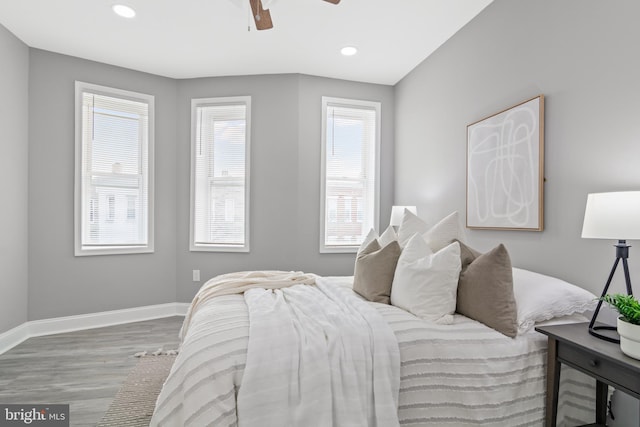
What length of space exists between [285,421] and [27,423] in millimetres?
1570

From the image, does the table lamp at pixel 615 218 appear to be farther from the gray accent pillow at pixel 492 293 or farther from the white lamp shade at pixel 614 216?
the gray accent pillow at pixel 492 293

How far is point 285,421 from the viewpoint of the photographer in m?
1.35

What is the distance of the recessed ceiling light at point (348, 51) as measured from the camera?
336 centimetres

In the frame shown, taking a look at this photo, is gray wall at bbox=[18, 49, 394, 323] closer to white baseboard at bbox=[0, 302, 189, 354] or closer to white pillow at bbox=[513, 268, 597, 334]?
white baseboard at bbox=[0, 302, 189, 354]

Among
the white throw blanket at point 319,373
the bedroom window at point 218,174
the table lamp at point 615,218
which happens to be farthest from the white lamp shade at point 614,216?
the bedroom window at point 218,174

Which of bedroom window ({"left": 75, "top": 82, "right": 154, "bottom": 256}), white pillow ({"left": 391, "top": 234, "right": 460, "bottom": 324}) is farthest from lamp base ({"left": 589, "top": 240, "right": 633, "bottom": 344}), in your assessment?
bedroom window ({"left": 75, "top": 82, "right": 154, "bottom": 256})

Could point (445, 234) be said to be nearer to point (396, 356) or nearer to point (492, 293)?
point (492, 293)

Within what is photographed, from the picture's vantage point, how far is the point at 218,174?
414 centimetres

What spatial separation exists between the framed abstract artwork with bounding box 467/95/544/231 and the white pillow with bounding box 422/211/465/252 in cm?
41

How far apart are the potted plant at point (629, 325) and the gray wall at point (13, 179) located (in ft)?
14.2

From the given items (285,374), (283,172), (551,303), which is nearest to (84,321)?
(283,172)

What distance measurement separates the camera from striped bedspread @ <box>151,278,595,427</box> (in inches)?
53.6

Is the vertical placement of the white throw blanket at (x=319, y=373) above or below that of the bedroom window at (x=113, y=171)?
below

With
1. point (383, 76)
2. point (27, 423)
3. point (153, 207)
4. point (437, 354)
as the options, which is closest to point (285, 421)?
point (437, 354)
